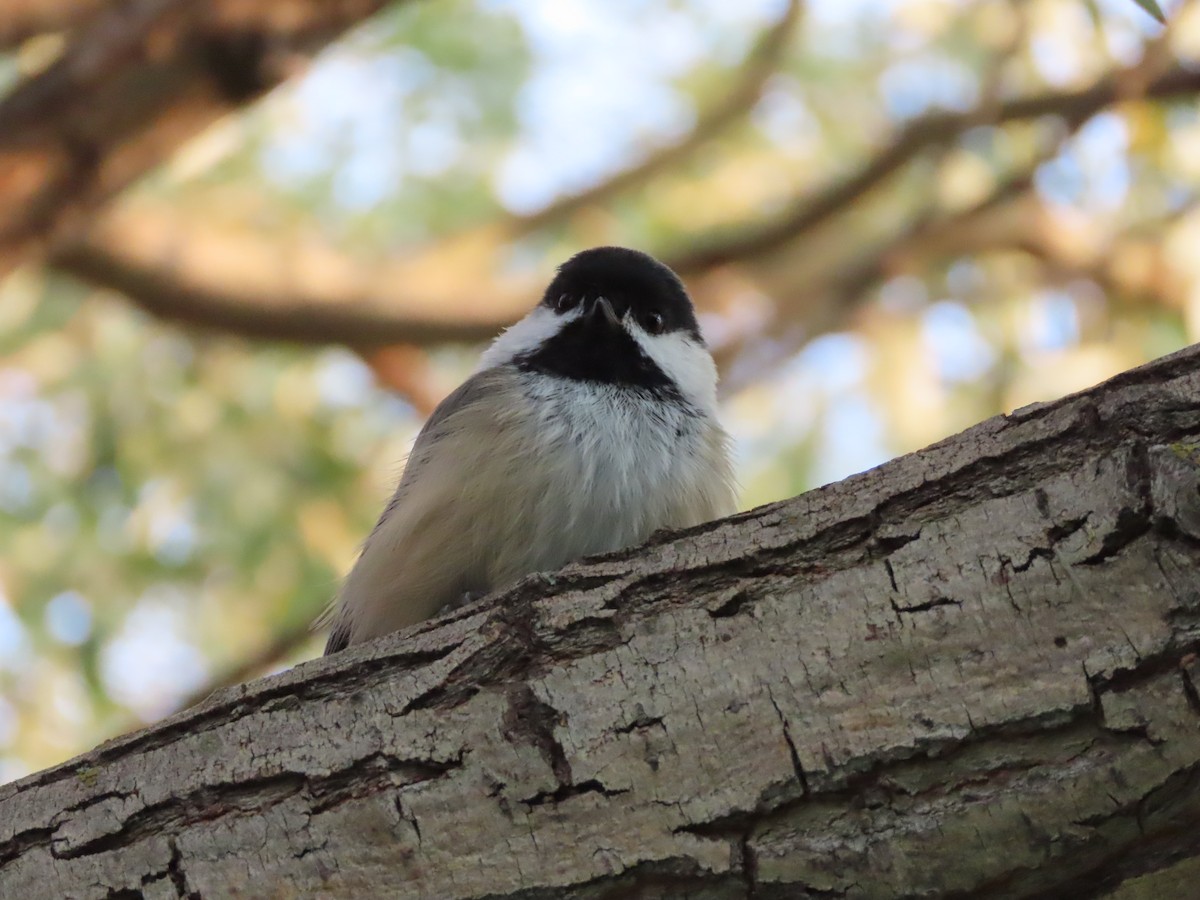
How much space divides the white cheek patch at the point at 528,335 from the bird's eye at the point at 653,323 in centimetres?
20

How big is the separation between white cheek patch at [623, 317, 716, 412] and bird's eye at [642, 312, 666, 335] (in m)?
0.02

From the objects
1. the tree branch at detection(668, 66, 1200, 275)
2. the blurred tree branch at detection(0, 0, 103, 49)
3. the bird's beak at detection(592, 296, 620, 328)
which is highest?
the blurred tree branch at detection(0, 0, 103, 49)

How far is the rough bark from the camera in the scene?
1.93 metres

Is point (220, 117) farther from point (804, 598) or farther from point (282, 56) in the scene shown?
point (804, 598)

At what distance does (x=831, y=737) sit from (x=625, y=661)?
38cm

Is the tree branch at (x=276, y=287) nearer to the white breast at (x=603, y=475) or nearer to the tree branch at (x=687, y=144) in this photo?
the tree branch at (x=687, y=144)

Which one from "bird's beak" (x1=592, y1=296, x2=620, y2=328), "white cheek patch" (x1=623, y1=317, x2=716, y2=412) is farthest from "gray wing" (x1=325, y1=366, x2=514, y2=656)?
"white cheek patch" (x1=623, y1=317, x2=716, y2=412)

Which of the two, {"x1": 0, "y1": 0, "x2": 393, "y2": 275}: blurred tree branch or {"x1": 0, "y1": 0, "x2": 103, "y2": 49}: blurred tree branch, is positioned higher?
{"x1": 0, "y1": 0, "x2": 103, "y2": 49}: blurred tree branch

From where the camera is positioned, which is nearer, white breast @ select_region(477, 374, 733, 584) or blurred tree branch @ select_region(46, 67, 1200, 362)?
white breast @ select_region(477, 374, 733, 584)

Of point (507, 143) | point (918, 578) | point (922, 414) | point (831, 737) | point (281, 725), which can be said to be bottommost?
point (831, 737)

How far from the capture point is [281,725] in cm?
233

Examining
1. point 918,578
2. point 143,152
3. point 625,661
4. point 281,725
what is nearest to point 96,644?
point 143,152

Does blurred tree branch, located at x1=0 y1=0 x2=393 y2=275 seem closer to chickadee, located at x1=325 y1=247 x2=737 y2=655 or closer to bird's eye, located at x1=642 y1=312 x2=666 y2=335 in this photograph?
chickadee, located at x1=325 y1=247 x2=737 y2=655

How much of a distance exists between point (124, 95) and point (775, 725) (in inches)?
143
